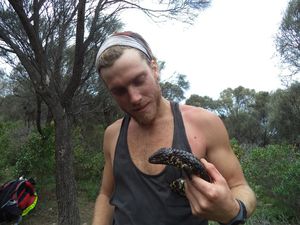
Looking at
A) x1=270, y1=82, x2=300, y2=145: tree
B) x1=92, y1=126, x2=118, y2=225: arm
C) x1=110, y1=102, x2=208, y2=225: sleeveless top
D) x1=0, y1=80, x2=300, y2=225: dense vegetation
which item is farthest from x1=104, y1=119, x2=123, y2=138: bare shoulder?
x1=270, y1=82, x2=300, y2=145: tree

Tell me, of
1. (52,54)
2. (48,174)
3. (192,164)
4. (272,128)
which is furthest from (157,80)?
(272,128)

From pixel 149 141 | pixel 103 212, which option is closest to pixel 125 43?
pixel 149 141

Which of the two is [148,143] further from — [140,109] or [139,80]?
[139,80]

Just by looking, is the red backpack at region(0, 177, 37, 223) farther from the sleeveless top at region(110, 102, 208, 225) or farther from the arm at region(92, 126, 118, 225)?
the sleeveless top at region(110, 102, 208, 225)

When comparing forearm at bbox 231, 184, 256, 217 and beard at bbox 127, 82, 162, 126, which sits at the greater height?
beard at bbox 127, 82, 162, 126

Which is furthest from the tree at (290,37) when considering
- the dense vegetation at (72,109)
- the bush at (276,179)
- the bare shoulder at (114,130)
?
the bare shoulder at (114,130)

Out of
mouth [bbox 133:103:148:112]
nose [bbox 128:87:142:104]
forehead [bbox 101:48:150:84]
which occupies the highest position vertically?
forehead [bbox 101:48:150:84]

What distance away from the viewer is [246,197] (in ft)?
4.77

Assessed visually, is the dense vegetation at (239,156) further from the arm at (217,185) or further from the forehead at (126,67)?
the forehead at (126,67)

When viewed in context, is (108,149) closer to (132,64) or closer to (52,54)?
(132,64)

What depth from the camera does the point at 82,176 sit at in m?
13.3

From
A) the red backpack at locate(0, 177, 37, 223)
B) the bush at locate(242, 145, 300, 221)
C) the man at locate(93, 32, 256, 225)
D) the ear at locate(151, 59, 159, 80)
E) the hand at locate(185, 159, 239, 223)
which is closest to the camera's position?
the hand at locate(185, 159, 239, 223)

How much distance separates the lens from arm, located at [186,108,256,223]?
118cm

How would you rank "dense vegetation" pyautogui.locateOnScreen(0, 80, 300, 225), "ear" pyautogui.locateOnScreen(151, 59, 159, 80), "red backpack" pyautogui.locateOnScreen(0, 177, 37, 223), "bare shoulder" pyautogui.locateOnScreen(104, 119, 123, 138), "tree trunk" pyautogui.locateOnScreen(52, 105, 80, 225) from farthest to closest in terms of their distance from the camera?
"tree trunk" pyautogui.locateOnScreen(52, 105, 80, 225) → "red backpack" pyautogui.locateOnScreen(0, 177, 37, 223) → "dense vegetation" pyautogui.locateOnScreen(0, 80, 300, 225) → "bare shoulder" pyautogui.locateOnScreen(104, 119, 123, 138) → "ear" pyautogui.locateOnScreen(151, 59, 159, 80)
